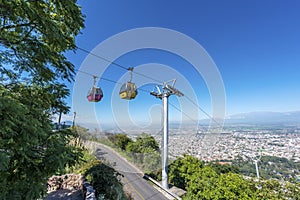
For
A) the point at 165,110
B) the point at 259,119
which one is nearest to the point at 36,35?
the point at 165,110

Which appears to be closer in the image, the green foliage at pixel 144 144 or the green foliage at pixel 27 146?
the green foliage at pixel 27 146

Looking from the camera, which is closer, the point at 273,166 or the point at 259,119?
the point at 273,166

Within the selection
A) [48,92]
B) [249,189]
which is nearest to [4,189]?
[48,92]

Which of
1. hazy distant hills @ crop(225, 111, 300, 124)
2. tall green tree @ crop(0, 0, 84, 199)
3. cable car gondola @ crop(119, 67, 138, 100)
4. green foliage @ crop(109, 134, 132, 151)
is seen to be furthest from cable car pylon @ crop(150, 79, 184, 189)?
hazy distant hills @ crop(225, 111, 300, 124)

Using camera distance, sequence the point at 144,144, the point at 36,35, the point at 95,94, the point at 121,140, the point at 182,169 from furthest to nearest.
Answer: the point at 121,140, the point at 144,144, the point at 182,169, the point at 95,94, the point at 36,35

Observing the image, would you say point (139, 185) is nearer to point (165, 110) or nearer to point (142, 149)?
point (142, 149)

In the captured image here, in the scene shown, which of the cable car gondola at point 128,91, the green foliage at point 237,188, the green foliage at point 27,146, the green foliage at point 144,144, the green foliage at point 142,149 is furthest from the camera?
the green foliage at point 144,144

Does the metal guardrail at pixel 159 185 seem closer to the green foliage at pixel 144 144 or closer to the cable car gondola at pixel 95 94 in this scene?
the green foliage at pixel 144 144

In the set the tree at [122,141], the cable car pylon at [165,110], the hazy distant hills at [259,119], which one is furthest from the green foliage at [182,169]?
the hazy distant hills at [259,119]
